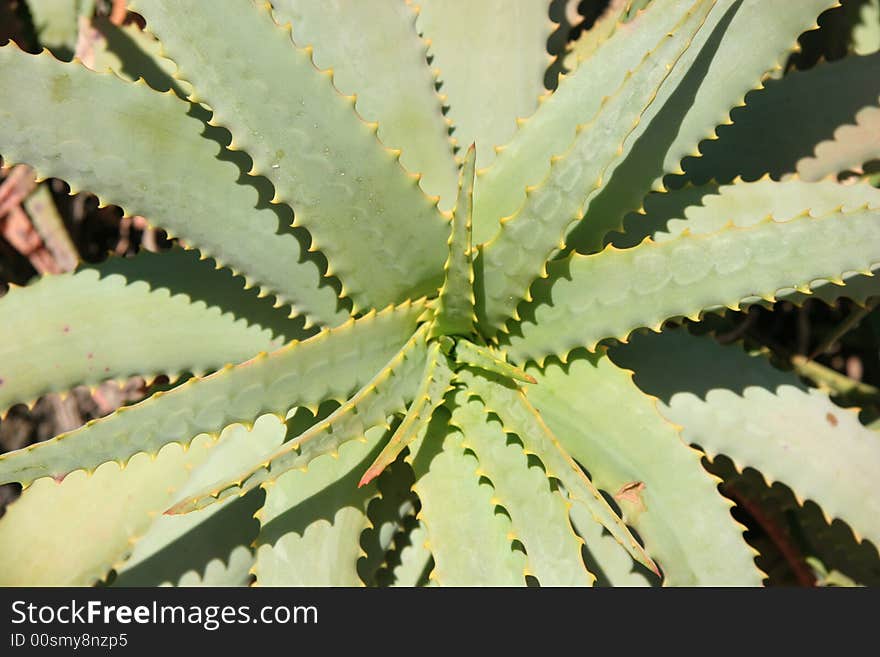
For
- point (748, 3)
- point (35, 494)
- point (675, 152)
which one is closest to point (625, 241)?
point (675, 152)

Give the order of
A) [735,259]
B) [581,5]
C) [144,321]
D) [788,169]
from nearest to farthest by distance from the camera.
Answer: [735,259] < [144,321] < [788,169] < [581,5]

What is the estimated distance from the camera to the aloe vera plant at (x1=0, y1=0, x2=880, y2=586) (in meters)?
0.76

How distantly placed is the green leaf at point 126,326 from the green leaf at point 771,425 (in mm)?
423

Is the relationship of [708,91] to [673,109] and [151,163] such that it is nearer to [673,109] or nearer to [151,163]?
[673,109]

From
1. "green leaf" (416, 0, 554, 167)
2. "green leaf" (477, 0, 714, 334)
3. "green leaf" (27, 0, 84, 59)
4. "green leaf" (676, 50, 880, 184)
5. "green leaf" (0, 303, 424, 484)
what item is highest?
"green leaf" (27, 0, 84, 59)

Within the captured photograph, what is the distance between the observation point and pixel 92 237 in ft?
4.47

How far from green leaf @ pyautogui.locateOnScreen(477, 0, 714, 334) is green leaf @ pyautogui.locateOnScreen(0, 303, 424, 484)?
0.18 m

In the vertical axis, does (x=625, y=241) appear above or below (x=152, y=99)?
below

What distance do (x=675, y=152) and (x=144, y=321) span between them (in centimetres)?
59

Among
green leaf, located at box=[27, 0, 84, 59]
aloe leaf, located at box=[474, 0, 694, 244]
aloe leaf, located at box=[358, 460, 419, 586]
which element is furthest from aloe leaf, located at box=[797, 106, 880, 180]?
green leaf, located at box=[27, 0, 84, 59]

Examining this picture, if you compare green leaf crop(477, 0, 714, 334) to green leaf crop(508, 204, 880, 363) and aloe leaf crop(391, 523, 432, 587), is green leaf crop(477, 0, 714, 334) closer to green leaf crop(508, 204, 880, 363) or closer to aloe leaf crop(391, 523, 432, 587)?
green leaf crop(508, 204, 880, 363)

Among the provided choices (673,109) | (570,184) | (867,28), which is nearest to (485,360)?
(570,184)

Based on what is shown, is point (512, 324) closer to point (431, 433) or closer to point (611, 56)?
point (431, 433)

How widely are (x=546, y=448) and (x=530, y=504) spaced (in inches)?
2.6
